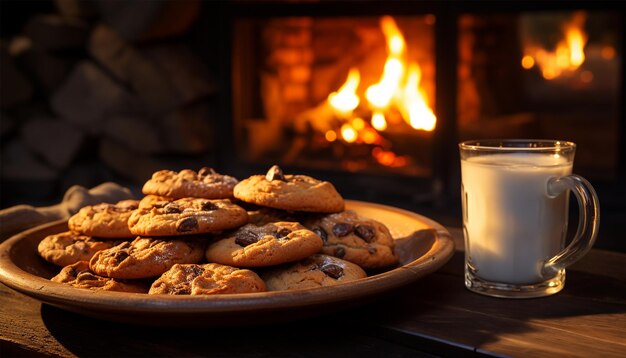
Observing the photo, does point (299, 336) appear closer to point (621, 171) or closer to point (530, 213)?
point (530, 213)

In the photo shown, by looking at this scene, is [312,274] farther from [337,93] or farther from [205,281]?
[337,93]

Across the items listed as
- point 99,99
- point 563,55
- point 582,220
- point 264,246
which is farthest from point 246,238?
point 563,55

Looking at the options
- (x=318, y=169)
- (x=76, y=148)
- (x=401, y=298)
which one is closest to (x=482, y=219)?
(x=401, y=298)

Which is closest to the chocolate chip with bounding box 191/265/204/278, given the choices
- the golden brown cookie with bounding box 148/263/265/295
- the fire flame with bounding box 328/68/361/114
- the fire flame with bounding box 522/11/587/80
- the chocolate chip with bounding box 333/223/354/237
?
the golden brown cookie with bounding box 148/263/265/295

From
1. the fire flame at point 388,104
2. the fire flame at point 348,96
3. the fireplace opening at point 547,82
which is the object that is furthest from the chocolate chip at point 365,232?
the fire flame at point 348,96

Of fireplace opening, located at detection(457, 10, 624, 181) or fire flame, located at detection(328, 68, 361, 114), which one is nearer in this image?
fireplace opening, located at detection(457, 10, 624, 181)

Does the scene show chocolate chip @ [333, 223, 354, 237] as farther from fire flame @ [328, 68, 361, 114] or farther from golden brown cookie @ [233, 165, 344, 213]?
fire flame @ [328, 68, 361, 114]
